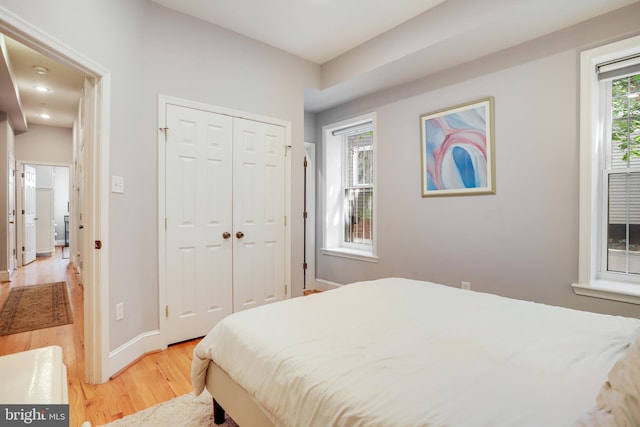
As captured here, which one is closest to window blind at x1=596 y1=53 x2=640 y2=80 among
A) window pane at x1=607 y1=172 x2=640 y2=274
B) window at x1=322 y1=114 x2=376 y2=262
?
window pane at x1=607 y1=172 x2=640 y2=274

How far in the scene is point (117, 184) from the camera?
7.40 feet

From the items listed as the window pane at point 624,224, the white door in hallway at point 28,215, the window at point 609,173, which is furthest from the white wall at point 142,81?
the white door in hallway at point 28,215

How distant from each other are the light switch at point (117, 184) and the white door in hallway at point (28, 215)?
547 centimetres

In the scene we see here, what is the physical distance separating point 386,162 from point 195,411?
9.51ft

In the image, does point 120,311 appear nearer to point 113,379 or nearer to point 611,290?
point 113,379

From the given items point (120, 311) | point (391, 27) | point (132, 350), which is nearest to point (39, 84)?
point (120, 311)

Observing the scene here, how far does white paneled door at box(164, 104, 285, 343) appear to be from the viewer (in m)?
2.72

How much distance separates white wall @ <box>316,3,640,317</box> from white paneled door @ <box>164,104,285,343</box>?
4.50ft

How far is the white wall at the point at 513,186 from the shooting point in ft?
7.84

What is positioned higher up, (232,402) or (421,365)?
(421,365)

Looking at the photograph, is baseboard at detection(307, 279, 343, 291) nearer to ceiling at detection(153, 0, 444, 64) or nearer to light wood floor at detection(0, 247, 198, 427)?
light wood floor at detection(0, 247, 198, 427)

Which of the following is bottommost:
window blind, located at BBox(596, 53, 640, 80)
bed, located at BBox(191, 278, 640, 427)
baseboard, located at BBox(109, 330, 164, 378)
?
baseboard, located at BBox(109, 330, 164, 378)

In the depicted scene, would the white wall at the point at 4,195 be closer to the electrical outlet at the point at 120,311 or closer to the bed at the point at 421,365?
the electrical outlet at the point at 120,311

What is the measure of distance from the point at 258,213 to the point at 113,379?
1.73m
